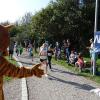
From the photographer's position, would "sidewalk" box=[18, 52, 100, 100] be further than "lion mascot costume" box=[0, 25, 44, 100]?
Yes

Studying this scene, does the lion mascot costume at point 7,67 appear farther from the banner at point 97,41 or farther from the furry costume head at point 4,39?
the banner at point 97,41

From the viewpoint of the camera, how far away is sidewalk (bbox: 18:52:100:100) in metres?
11.2

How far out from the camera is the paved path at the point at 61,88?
442 inches

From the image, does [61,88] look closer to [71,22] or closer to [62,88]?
[62,88]

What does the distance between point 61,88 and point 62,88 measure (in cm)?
4

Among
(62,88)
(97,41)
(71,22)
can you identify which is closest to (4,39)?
(62,88)

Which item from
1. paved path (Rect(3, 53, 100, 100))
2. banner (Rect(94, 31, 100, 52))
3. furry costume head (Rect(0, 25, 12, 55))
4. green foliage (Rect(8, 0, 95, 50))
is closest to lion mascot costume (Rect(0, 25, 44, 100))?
furry costume head (Rect(0, 25, 12, 55))

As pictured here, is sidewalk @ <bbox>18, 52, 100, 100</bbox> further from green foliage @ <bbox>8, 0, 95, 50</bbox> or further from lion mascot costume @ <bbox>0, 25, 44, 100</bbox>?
green foliage @ <bbox>8, 0, 95, 50</bbox>

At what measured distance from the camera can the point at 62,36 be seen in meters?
33.7

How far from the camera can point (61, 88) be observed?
1281 cm

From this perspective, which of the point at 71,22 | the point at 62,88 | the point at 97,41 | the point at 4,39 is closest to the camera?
the point at 4,39

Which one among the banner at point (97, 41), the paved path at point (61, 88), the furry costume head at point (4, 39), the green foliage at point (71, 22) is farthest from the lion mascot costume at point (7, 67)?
the green foliage at point (71, 22)

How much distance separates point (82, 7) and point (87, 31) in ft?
7.45

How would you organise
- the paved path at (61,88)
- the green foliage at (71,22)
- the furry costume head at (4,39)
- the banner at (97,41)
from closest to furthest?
the furry costume head at (4,39), the paved path at (61,88), the banner at (97,41), the green foliage at (71,22)
